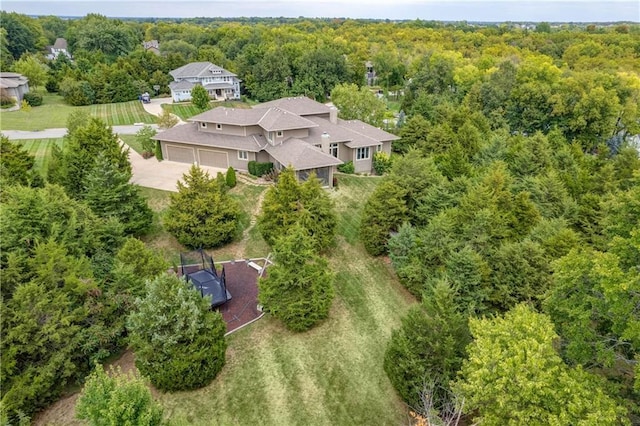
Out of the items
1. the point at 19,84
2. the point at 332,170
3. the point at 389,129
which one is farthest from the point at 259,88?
the point at 332,170

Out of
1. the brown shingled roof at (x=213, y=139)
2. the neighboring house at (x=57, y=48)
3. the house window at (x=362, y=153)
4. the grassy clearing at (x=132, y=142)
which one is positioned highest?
the neighboring house at (x=57, y=48)

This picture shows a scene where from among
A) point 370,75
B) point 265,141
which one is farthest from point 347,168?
point 370,75

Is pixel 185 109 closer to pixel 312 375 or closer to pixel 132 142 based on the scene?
pixel 132 142

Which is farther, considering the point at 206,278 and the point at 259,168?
the point at 259,168

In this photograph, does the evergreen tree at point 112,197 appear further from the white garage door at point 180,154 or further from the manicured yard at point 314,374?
the white garage door at point 180,154

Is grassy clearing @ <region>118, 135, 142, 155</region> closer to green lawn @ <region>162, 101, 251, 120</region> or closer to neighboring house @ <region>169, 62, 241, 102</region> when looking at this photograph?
green lawn @ <region>162, 101, 251, 120</region>

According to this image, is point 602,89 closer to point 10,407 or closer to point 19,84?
point 10,407

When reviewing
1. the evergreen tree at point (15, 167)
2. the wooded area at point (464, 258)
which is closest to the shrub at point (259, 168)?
the wooded area at point (464, 258)
